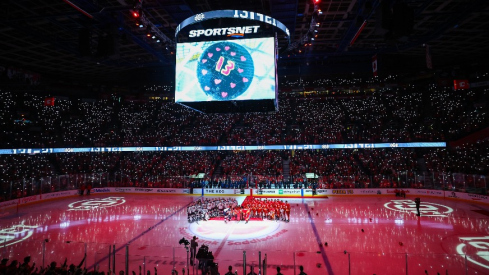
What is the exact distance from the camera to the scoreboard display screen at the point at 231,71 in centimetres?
1170

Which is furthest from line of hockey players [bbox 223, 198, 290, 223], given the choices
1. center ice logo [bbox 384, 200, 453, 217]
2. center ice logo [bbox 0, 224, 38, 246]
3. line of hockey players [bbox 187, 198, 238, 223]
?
center ice logo [bbox 0, 224, 38, 246]

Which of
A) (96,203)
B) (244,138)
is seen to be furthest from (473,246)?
(96,203)

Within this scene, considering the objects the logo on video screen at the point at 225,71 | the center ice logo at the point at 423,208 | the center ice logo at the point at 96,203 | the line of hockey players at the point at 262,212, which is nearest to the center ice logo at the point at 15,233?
the center ice logo at the point at 96,203

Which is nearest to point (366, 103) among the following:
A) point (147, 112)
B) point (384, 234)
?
point (384, 234)

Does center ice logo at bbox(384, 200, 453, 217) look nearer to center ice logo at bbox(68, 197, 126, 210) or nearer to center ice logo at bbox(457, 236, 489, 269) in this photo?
center ice logo at bbox(457, 236, 489, 269)

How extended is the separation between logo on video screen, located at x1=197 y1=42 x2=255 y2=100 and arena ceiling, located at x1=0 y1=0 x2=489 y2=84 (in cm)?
412

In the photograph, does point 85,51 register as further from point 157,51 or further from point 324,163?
point 324,163

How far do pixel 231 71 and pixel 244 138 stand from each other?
64.8 ft

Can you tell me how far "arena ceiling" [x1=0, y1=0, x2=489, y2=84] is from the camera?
1242 cm

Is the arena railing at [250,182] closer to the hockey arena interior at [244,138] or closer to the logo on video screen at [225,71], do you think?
the hockey arena interior at [244,138]

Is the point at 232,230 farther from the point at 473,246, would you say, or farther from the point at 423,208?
the point at 423,208

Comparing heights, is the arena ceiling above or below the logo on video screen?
above

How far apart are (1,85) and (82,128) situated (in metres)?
10.6

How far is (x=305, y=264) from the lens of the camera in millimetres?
9734
